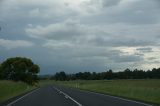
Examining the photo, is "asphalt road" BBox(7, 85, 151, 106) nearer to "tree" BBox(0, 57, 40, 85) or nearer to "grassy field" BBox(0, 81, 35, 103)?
"grassy field" BBox(0, 81, 35, 103)

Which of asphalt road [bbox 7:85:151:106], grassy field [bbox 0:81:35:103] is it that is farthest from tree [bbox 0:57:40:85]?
asphalt road [bbox 7:85:151:106]

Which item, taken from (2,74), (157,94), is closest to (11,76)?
(2,74)

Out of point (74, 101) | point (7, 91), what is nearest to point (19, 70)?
point (7, 91)

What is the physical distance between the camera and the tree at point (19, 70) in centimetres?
12400

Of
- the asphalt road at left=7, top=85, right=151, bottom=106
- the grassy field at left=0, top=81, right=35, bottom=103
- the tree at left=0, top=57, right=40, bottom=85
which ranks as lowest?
the asphalt road at left=7, top=85, right=151, bottom=106

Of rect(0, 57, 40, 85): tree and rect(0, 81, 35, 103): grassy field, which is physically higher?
rect(0, 57, 40, 85): tree

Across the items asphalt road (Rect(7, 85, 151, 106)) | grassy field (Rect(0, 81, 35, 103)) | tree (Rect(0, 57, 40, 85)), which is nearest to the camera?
asphalt road (Rect(7, 85, 151, 106))

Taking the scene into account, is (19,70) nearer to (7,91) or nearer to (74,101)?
(7,91)

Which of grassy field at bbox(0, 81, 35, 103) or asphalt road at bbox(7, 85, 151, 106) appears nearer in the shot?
asphalt road at bbox(7, 85, 151, 106)

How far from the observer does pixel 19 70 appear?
4951 inches

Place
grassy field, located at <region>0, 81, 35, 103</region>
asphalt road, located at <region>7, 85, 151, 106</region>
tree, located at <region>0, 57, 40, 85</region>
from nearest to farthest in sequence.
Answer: asphalt road, located at <region>7, 85, 151, 106</region>
grassy field, located at <region>0, 81, 35, 103</region>
tree, located at <region>0, 57, 40, 85</region>

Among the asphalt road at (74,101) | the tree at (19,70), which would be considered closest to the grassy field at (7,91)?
the asphalt road at (74,101)

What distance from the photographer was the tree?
12400 cm

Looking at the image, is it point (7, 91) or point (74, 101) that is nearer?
point (74, 101)
